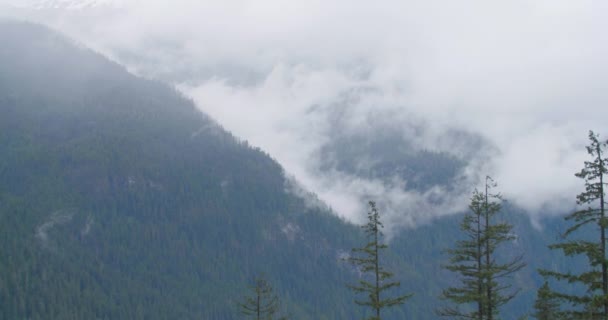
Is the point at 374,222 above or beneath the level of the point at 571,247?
above

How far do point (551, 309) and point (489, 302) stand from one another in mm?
31374

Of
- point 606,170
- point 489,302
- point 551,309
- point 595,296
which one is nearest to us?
point 595,296

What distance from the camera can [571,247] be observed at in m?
31.3

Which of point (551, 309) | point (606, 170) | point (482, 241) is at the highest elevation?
point (606, 170)

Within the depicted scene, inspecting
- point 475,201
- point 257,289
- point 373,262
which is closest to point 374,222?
point 373,262

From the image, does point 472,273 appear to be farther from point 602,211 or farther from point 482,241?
point 602,211

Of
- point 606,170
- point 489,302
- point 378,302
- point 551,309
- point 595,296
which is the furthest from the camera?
point 551,309

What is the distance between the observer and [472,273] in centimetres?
4044

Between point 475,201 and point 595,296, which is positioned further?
point 475,201

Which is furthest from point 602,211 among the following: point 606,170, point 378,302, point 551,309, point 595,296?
point 551,309

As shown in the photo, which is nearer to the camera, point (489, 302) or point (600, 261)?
point (600, 261)

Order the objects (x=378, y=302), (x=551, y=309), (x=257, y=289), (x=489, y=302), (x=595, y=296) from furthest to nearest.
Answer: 1. (x=551, y=309)
2. (x=257, y=289)
3. (x=378, y=302)
4. (x=489, y=302)
5. (x=595, y=296)

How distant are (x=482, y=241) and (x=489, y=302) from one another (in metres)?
3.74

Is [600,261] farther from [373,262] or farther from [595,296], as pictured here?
[373,262]
